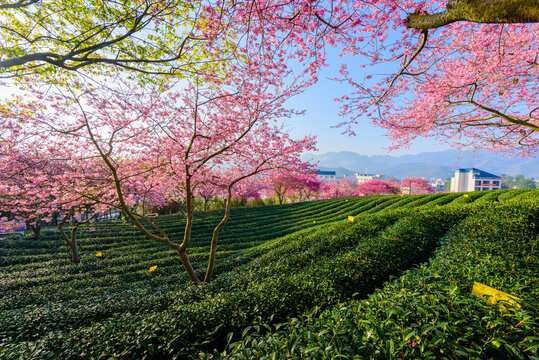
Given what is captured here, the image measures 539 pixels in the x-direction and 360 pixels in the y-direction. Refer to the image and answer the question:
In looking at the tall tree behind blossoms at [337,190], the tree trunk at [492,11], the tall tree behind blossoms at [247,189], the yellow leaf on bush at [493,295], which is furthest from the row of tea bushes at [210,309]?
the tall tree behind blossoms at [337,190]

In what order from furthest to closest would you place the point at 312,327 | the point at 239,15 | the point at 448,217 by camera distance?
1. the point at 448,217
2. the point at 239,15
3. the point at 312,327

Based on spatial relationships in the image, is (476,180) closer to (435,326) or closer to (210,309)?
(435,326)

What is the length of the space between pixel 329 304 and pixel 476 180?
11947cm

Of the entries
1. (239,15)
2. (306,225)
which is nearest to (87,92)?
(239,15)

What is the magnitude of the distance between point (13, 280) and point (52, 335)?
8.20m

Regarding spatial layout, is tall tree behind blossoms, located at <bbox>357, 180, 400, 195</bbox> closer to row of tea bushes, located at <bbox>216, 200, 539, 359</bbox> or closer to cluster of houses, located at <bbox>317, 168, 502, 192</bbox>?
cluster of houses, located at <bbox>317, 168, 502, 192</bbox>

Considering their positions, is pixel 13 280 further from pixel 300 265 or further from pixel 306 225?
pixel 306 225

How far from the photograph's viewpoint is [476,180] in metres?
85.4

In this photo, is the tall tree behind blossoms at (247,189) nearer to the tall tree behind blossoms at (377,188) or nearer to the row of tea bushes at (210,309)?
the row of tea bushes at (210,309)

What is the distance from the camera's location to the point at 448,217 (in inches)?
253

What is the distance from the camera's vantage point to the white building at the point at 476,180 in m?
83.1

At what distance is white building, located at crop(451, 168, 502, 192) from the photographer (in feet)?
273

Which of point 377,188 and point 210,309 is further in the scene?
point 377,188

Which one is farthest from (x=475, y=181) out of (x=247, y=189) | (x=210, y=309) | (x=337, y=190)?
(x=210, y=309)
